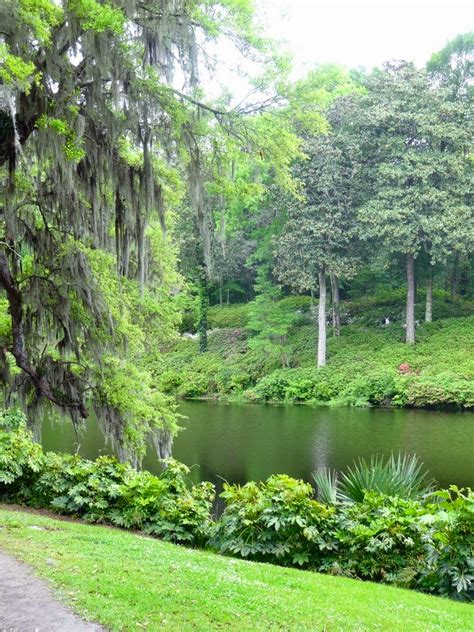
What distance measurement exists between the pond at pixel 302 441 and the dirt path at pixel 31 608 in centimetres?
670

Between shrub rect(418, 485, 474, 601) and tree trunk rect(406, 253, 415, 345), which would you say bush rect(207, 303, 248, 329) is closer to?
tree trunk rect(406, 253, 415, 345)

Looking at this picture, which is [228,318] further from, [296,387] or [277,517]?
[277,517]

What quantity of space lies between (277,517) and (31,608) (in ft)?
10.9

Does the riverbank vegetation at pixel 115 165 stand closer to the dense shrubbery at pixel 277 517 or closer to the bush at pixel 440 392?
the dense shrubbery at pixel 277 517

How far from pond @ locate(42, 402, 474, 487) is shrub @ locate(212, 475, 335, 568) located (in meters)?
4.91

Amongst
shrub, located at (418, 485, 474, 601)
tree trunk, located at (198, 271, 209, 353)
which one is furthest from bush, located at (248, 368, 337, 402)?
shrub, located at (418, 485, 474, 601)

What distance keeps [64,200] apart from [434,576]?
7.26 meters

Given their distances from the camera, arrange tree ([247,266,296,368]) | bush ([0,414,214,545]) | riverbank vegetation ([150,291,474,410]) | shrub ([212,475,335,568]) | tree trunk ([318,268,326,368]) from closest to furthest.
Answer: shrub ([212,475,335,568]) → bush ([0,414,214,545]) → riverbank vegetation ([150,291,474,410]) → tree trunk ([318,268,326,368]) → tree ([247,266,296,368])

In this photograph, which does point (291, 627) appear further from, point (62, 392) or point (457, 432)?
point (457, 432)

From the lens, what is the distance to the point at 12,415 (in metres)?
9.41

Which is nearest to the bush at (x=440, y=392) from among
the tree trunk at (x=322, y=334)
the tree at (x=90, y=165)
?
the tree trunk at (x=322, y=334)

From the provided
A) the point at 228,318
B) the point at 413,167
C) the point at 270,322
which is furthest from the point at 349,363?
the point at 228,318

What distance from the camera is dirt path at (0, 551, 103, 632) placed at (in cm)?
385

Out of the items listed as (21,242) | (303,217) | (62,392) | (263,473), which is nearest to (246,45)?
(21,242)
